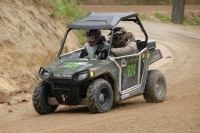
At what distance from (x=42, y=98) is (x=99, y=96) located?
1.16 meters

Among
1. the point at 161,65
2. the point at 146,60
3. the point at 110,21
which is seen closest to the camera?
the point at 110,21

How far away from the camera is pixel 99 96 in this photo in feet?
34.5

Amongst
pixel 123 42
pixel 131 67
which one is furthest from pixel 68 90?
pixel 123 42

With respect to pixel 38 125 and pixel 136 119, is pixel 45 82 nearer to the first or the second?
pixel 38 125

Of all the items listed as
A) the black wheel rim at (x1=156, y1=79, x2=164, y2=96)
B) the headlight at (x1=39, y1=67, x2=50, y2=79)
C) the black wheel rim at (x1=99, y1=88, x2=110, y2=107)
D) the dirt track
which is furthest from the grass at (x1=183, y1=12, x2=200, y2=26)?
the headlight at (x1=39, y1=67, x2=50, y2=79)

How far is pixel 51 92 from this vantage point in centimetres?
1098

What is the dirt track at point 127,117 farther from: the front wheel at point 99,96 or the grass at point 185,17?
the grass at point 185,17

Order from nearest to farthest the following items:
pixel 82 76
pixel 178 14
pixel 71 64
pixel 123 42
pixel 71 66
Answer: pixel 82 76 → pixel 71 66 → pixel 71 64 → pixel 123 42 → pixel 178 14

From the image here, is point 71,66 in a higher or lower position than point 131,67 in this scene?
higher

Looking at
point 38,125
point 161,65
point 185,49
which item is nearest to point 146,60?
point 38,125

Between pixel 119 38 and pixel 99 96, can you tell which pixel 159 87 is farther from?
pixel 99 96

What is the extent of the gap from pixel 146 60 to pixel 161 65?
763cm

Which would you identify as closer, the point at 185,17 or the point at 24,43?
the point at 24,43

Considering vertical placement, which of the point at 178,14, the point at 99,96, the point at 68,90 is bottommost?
the point at 178,14
